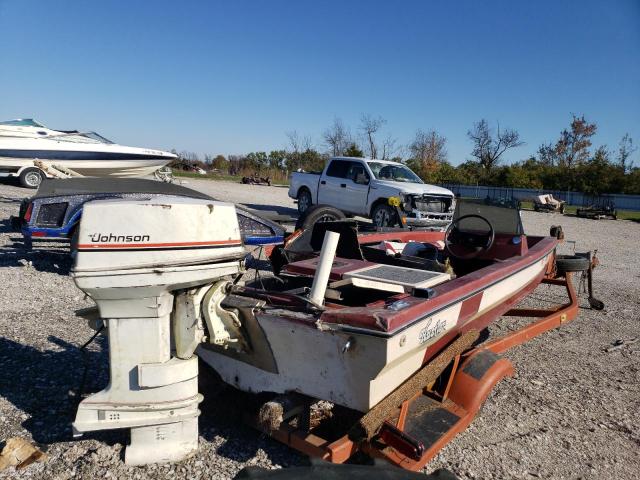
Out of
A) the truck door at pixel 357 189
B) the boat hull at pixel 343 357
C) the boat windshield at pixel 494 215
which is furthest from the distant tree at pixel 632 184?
the boat hull at pixel 343 357

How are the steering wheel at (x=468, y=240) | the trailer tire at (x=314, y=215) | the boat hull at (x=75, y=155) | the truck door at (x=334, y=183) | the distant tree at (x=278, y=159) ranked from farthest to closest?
1. the distant tree at (x=278, y=159)
2. the boat hull at (x=75, y=155)
3. the truck door at (x=334, y=183)
4. the trailer tire at (x=314, y=215)
5. the steering wheel at (x=468, y=240)

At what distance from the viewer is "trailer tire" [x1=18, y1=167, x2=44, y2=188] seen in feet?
52.0

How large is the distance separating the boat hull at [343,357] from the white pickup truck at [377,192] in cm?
717

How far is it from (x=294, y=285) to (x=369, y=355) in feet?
4.82

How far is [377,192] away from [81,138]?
33.5 ft

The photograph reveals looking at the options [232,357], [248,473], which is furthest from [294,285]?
[248,473]

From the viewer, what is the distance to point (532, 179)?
36.9 meters

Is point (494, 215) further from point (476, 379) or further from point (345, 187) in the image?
point (345, 187)

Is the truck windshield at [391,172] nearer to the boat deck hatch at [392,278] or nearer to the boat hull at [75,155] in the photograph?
the boat hull at [75,155]

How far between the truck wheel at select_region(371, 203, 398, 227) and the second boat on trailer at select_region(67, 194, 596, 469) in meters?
8.00

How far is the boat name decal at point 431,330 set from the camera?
2549mm

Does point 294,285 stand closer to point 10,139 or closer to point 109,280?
point 109,280

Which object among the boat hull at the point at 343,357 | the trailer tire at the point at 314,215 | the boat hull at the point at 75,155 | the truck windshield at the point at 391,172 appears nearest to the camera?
the boat hull at the point at 343,357

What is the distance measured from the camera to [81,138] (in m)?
15.7
